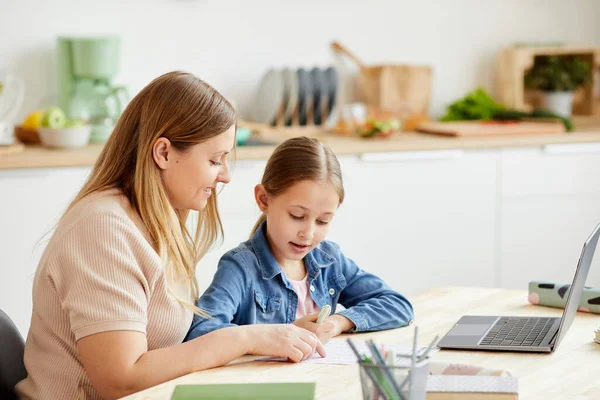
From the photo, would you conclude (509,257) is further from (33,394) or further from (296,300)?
(33,394)

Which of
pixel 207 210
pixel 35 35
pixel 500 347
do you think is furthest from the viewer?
pixel 35 35

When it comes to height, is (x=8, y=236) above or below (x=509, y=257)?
above

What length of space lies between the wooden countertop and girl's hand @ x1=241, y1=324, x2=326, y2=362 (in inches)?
64.2

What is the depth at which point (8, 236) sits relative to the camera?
2.95 meters

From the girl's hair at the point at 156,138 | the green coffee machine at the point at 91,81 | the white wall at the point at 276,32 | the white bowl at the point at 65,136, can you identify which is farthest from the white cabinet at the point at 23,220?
the girl's hair at the point at 156,138

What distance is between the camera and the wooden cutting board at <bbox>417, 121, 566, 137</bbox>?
3.64 metres

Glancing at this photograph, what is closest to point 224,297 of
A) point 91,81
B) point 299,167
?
point 299,167

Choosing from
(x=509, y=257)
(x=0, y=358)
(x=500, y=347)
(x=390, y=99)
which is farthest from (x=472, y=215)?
(x=0, y=358)

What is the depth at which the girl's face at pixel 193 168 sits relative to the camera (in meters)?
1.61

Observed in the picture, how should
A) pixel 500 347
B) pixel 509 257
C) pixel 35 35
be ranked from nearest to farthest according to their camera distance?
pixel 500 347 → pixel 35 35 → pixel 509 257

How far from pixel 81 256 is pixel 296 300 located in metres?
0.56

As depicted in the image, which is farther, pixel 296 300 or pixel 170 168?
pixel 296 300

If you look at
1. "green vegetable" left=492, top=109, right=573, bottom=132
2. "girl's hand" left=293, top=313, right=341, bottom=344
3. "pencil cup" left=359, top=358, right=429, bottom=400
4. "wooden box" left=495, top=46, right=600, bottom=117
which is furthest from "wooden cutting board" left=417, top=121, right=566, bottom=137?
"pencil cup" left=359, top=358, right=429, bottom=400

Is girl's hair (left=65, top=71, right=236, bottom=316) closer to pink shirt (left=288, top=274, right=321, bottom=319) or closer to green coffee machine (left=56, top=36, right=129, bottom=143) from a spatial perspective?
pink shirt (left=288, top=274, right=321, bottom=319)
